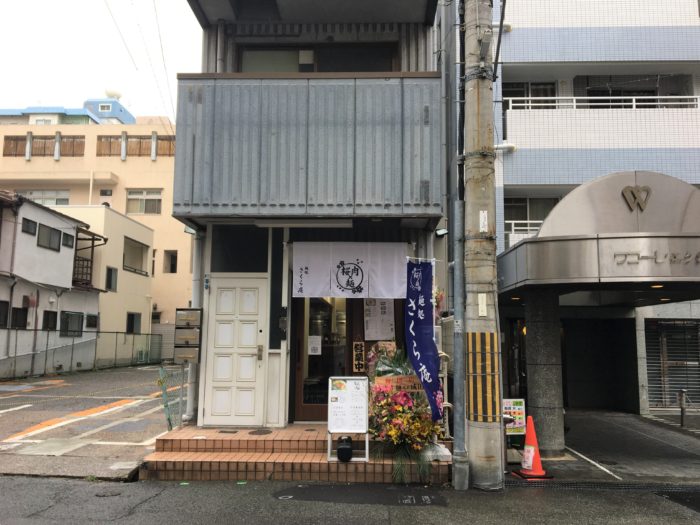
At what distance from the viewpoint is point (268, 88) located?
28.9 feet

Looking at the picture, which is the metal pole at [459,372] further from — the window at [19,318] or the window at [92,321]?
the window at [92,321]

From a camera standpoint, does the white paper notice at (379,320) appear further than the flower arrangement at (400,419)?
Yes

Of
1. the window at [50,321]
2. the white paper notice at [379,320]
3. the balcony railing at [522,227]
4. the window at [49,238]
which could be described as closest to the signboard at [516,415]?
the white paper notice at [379,320]

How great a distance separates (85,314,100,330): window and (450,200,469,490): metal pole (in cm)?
2396

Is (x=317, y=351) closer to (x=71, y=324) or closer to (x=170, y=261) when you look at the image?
(x=71, y=324)

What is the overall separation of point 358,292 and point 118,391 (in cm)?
1155

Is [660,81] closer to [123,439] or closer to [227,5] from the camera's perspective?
[227,5]

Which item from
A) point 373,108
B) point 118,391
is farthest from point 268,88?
point 118,391

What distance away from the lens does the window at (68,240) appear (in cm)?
2492

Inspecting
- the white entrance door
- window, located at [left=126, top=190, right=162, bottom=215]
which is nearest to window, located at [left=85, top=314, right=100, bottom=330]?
window, located at [left=126, top=190, right=162, bottom=215]

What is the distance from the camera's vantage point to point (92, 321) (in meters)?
27.2

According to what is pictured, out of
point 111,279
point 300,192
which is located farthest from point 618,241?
point 111,279

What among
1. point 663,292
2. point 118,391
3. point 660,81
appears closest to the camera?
point 663,292

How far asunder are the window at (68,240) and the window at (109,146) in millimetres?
12976
